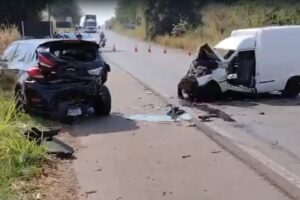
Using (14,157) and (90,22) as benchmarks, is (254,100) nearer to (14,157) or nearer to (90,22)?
(14,157)

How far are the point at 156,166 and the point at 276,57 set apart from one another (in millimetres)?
8139

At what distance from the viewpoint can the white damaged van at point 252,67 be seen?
1469 centimetres

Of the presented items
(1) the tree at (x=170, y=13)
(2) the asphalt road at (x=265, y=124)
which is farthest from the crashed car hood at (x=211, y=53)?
(1) the tree at (x=170, y=13)

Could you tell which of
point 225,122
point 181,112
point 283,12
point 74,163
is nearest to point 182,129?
point 225,122

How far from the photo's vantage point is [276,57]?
15109mm

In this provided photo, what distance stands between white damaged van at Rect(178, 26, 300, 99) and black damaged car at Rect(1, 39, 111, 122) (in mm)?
3275

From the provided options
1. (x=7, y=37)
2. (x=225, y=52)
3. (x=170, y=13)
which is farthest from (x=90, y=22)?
(x=225, y=52)

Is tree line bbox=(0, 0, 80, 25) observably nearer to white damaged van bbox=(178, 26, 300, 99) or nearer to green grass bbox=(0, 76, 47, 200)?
white damaged van bbox=(178, 26, 300, 99)

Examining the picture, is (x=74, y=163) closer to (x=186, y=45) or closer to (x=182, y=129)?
(x=182, y=129)

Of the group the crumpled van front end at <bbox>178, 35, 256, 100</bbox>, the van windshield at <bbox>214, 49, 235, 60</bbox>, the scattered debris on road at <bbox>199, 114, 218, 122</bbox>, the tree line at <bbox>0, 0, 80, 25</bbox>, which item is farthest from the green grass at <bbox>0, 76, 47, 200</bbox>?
the tree line at <bbox>0, 0, 80, 25</bbox>

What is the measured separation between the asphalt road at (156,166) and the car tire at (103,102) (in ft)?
1.64

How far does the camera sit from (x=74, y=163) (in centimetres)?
823

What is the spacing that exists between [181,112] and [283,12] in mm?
21882

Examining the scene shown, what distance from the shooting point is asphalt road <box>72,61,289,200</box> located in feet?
21.8
